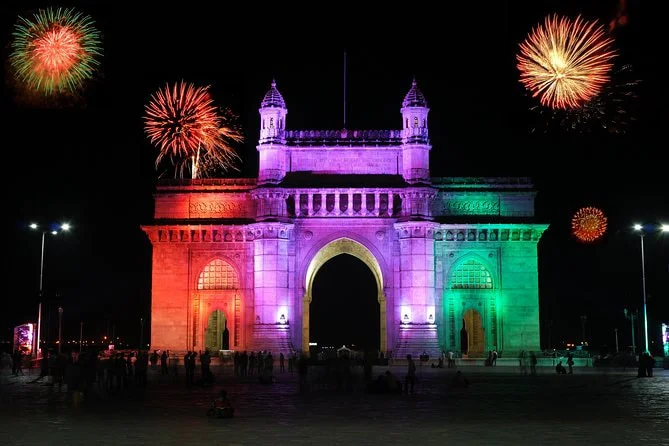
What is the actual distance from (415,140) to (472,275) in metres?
10.6

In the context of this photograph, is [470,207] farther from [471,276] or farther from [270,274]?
[270,274]

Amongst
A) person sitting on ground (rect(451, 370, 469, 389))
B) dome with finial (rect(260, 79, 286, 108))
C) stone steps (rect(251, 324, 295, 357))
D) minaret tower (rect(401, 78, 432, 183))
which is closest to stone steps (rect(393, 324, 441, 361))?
stone steps (rect(251, 324, 295, 357))

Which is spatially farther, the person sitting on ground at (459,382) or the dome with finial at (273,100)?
the dome with finial at (273,100)

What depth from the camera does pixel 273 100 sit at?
7000 cm

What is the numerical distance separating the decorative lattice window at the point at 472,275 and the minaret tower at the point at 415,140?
705 cm

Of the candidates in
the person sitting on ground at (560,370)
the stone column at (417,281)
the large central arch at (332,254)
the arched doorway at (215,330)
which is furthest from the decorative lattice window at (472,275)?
the arched doorway at (215,330)

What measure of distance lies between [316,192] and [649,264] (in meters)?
40.1

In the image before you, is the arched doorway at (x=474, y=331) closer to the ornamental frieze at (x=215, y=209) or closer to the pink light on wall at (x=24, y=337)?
the ornamental frieze at (x=215, y=209)

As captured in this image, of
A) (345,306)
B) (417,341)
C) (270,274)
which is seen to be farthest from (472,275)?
(345,306)

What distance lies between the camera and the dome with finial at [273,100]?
6981 centimetres

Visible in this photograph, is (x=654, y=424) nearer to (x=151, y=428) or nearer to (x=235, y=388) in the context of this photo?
(x=151, y=428)

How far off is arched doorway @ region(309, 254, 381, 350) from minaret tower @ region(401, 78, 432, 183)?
2714cm

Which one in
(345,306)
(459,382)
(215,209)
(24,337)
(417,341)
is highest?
(215,209)

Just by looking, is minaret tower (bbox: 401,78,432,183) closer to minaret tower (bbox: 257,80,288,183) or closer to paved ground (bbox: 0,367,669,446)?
minaret tower (bbox: 257,80,288,183)
